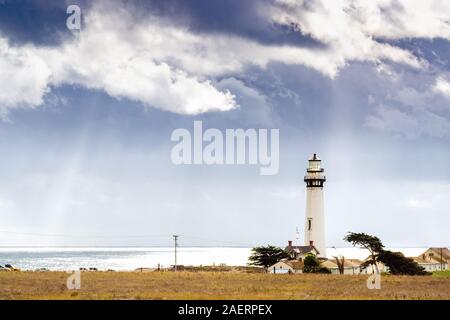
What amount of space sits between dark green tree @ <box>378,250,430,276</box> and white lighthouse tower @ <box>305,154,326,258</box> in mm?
13663

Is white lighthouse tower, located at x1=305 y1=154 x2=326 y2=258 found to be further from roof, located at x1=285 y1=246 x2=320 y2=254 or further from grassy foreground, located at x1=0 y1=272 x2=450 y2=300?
grassy foreground, located at x1=0 y1=272 x2=450 y2=300

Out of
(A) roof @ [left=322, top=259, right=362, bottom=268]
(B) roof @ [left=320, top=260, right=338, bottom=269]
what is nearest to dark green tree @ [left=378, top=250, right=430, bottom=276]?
(B) roof @ [left=320, top=260, right=338, bottom=269]

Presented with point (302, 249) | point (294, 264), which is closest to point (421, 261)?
point (302, 249)

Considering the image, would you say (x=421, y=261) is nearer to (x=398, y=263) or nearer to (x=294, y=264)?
(x=398, y=263)

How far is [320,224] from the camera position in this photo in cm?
9675

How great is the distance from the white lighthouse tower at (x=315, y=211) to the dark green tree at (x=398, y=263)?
13663mm

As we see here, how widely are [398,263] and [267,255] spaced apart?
2143 centimetres

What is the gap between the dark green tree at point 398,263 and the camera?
268ft

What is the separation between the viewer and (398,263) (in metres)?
83.1

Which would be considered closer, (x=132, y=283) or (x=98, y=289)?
(x=98, y=289)
